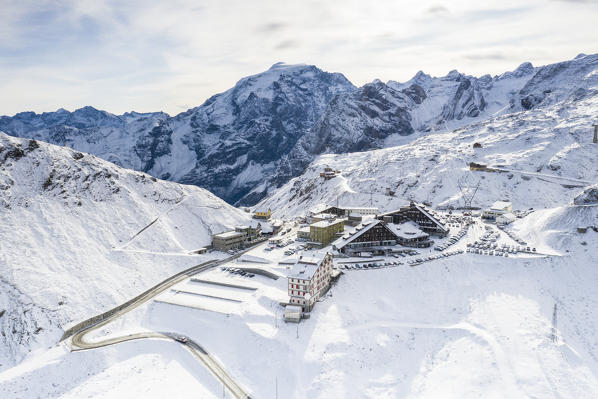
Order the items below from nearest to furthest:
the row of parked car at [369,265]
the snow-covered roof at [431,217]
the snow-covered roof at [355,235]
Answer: the row of parked car at [369,265]
the snow-covered roof at [355,235]
the snow-covered roof at [431,217]

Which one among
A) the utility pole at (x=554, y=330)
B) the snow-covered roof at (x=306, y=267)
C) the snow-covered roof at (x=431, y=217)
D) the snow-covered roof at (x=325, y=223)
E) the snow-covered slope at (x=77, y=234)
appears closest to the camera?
the utility pole at (x=554, y=330)

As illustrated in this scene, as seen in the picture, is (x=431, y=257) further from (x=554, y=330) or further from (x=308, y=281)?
(x=308, y=281)

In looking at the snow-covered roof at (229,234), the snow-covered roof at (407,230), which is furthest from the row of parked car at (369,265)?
the snow-covered roof at (229,234)

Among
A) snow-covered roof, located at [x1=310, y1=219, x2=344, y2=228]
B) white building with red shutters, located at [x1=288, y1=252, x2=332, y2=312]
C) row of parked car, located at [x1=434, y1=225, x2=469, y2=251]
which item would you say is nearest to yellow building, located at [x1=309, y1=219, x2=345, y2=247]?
snow-covered roof, located at [x1=310, y1=219, x2=344, y2=228]

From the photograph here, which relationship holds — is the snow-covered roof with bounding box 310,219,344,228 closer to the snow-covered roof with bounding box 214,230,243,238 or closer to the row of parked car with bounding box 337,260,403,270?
the row of parked car with bounding box 337,260,403,270

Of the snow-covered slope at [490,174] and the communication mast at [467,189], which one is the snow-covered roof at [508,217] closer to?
the communication mast at [467,189]

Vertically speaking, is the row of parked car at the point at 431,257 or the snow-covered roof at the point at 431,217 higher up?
the snow-covered roof at the point at 431,217

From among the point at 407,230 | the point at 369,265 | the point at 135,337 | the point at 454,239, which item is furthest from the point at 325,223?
the point at 135,337
